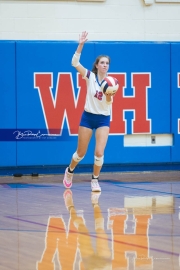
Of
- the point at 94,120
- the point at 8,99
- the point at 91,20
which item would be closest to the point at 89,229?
the point at 94,120

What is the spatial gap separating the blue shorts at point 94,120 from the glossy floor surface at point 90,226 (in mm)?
946

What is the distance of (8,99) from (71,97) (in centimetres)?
116

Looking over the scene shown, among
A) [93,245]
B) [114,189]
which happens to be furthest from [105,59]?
[93,245]

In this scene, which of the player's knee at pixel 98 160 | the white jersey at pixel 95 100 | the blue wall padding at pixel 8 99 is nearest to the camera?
the white jersey at pixel 95 100

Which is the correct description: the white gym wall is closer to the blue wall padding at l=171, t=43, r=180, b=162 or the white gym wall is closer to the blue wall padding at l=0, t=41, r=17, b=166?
the blue wall padding at l=0, t=41, r=17, b=166

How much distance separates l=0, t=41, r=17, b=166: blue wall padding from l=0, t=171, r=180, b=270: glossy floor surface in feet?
5.08

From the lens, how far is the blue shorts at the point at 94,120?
10.4 metres

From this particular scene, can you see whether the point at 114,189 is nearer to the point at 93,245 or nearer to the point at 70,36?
the point at 70,36

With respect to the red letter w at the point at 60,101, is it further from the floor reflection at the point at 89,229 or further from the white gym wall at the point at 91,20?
the floor reflection at the point at 89,229

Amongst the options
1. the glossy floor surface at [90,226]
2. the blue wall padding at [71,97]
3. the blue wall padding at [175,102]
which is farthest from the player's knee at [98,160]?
the blue wall padding at [175,102]

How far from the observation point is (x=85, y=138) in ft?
34.6

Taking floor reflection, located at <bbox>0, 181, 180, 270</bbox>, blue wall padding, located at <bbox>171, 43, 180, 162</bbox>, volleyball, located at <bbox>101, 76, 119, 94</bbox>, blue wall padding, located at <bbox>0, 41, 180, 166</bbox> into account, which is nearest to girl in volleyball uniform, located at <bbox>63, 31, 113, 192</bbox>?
volleyball, located at <bbox>101, 76, 119, 94</bbox>

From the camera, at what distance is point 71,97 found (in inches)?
537

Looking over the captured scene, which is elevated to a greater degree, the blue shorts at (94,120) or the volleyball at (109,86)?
the volleyball at (109,86)
